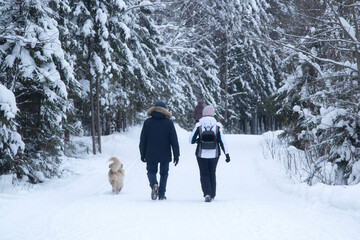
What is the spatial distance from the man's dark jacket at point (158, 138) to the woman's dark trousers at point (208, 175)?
1.98 ft

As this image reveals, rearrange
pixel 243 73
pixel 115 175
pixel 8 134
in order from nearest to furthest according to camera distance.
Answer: pixel 8 134 → pixel 115 175 → pixel 243 73

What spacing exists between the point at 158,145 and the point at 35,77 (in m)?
3.86

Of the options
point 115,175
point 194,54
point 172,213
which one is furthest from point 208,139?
point 194,54

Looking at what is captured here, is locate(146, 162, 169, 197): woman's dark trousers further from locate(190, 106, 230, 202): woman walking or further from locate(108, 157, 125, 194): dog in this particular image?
locate(108, 157, 125, 194): dog

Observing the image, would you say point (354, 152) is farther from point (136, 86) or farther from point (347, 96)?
point (136, 86)

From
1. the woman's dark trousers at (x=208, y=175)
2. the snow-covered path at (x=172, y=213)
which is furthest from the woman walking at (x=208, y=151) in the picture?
the snow-covered path at (x=172, y=213)

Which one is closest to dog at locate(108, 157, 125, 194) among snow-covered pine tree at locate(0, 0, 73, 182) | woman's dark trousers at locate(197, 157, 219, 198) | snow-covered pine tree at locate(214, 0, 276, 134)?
woman's dark trousers at locate(197, 157, 219, 198)

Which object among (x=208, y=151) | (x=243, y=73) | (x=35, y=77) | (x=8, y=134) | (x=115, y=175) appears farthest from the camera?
(x=243, y=73)

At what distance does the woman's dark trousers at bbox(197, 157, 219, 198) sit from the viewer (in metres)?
7.83

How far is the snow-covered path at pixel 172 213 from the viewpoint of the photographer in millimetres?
5199

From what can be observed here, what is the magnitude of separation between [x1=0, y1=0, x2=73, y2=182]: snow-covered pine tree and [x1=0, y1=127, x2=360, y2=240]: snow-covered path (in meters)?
→ 0.92

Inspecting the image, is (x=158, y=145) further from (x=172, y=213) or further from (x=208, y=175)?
(x=172, y=213)

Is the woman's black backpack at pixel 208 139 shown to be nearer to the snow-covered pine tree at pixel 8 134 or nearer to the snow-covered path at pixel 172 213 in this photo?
the snow-covered path at pixel 172 213

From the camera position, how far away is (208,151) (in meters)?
7.88
